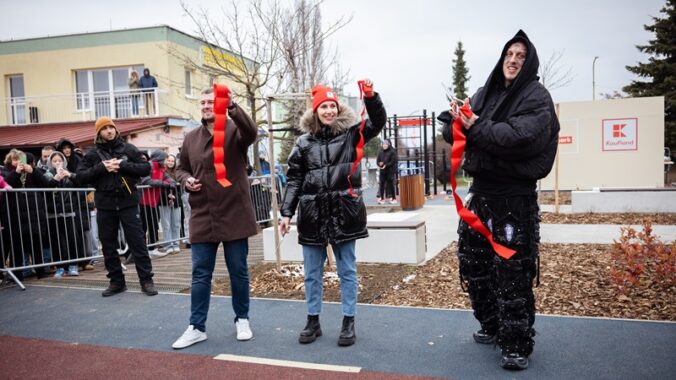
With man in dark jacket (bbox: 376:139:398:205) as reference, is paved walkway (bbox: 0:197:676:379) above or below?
Answer: below

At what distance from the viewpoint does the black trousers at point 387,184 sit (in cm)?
1661

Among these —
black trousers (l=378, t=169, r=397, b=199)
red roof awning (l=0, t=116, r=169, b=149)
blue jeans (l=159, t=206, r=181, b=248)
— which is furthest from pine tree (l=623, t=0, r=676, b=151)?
blue jeans (l=159, t=206, r=181, b=248)

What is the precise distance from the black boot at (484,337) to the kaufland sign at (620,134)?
1743 centimetres

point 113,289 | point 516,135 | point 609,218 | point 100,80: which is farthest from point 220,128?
point 100,80

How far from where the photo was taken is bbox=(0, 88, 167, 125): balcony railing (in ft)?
70.8

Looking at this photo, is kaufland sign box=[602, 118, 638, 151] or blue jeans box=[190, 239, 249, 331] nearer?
blue jeans box=[190, 239, 249, 331]

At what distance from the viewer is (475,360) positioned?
3.73 meters

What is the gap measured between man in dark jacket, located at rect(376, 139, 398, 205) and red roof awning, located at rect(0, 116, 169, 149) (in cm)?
919

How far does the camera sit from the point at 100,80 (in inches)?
906

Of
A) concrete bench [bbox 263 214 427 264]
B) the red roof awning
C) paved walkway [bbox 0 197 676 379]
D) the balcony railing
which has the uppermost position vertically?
the balcony railing

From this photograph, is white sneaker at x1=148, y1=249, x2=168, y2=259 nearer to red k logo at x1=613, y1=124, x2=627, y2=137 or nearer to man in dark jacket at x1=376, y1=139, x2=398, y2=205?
man in dark jacket at x1=376, y1=139, x2=398, y2=205

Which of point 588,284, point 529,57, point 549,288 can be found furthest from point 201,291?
point 588,284

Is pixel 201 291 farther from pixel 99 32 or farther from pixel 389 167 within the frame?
pixel 99 32

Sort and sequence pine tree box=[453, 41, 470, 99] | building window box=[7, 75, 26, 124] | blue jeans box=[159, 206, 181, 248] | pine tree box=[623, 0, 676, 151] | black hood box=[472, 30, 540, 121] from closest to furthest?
black hood box=[472, 30, 540, 121] < blue jeans box=[159, 206, 181, 248] < building window box=[7, 75, 26, 124] < pine tree box=[623, 0, 676, 151] < pine tree box=[453, 41, 470, 99]
